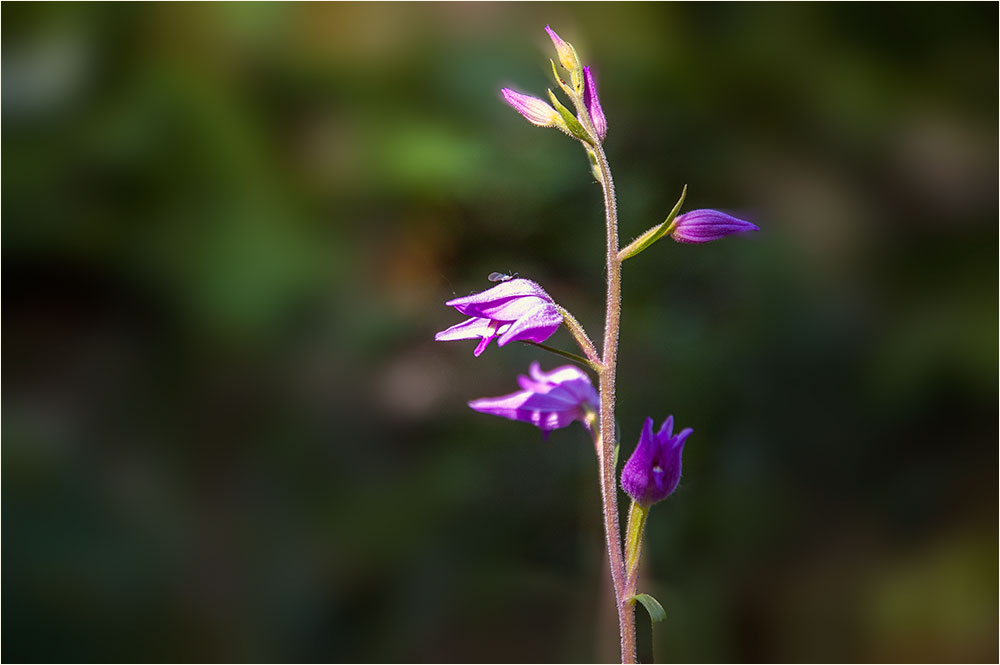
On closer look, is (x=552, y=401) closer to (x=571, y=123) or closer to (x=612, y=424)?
(x=612, y=424)

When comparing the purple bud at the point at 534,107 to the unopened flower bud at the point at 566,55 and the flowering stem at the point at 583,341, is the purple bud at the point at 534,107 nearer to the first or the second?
the unopened flower bud at the point at 566,55

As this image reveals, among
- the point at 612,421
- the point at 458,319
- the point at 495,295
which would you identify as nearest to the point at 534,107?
the point at 495,295

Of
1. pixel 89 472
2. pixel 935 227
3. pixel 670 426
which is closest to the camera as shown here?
pixel 670 426

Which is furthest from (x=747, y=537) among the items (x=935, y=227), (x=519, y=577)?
(x=935, y=227)

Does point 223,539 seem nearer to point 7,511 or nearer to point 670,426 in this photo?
point 7,511

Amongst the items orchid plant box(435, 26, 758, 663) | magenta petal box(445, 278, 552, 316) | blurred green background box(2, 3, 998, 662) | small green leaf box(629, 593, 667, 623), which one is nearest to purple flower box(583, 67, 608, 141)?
orchid plant box(435, 26, 758, 663)

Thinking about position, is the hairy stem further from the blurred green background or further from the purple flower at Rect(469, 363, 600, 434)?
the blurred green background

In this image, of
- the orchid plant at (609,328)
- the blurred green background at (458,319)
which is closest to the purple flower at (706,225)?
the orchid plant at (609,328)
